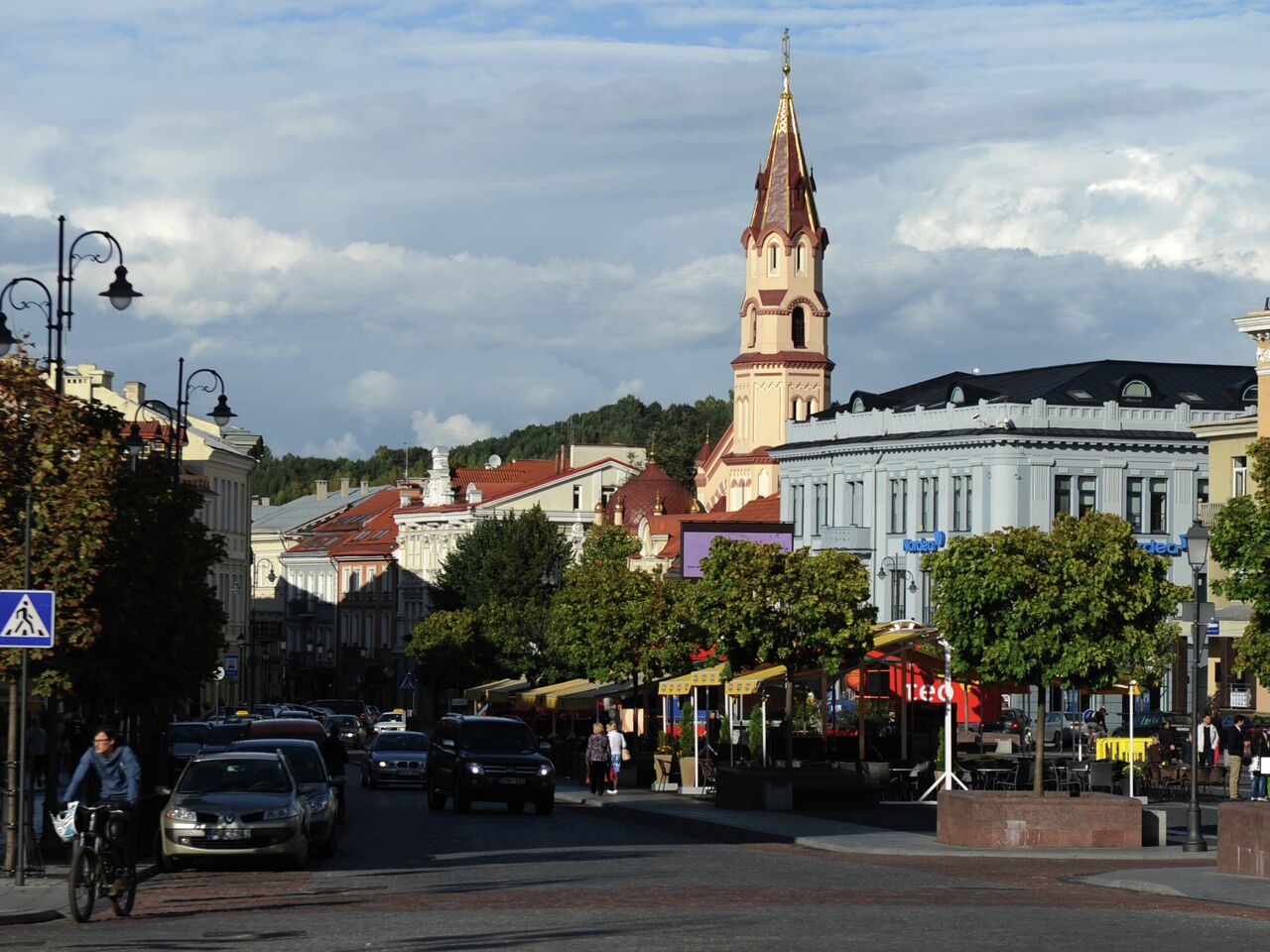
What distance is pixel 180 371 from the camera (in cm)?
5200

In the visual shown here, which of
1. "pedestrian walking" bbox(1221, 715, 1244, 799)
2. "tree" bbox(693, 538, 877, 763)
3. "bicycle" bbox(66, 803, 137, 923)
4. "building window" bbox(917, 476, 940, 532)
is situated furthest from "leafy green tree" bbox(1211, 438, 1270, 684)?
"building window" bbox(917, 476, 940, 532)

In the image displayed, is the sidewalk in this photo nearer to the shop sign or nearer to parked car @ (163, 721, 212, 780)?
parked car @ (163, 721, 212, 780)

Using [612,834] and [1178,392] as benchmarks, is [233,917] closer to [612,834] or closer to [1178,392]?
[612,834]

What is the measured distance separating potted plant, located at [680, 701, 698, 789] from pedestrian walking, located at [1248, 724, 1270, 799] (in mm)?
11563

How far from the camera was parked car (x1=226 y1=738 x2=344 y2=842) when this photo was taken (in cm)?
2812

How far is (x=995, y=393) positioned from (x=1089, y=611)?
191 feet

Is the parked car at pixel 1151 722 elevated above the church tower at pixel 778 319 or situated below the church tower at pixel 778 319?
below

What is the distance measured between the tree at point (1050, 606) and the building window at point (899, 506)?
193ft

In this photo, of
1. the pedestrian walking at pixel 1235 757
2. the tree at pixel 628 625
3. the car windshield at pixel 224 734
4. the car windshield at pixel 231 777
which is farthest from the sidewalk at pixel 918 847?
the tree at pixel 628 625

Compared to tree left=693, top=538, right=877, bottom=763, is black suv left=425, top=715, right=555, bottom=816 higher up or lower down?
lower down

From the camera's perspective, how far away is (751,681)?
44.9 meters

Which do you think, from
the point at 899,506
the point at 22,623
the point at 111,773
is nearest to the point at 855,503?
the point at 899,506

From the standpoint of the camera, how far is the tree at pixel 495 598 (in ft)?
334

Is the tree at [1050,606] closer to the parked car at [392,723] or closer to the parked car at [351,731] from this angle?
the parked car at [392,723]
